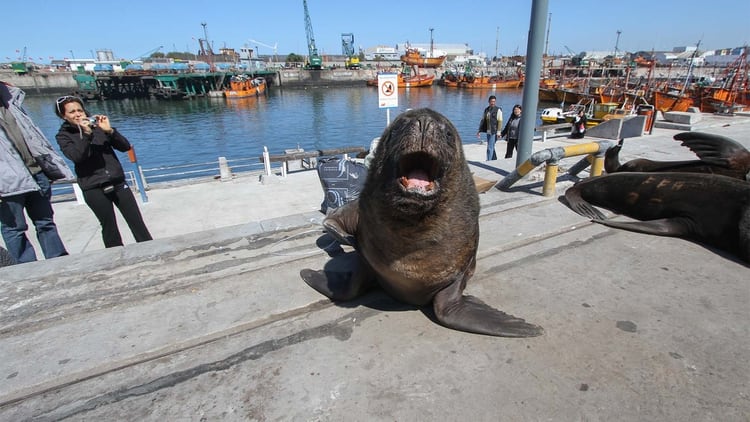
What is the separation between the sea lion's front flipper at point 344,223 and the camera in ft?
11.4

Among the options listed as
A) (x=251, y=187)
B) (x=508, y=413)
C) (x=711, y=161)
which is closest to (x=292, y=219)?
(x=508, y=413)

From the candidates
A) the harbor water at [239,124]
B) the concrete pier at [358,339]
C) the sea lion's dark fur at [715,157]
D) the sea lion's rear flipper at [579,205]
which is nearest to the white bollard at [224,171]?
the harbor water at [239,124]

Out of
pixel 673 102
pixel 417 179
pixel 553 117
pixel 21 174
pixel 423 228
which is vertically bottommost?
pixel 553 117

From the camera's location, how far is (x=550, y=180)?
200 inches

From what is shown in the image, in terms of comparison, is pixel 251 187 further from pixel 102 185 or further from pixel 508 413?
pixel 508 413

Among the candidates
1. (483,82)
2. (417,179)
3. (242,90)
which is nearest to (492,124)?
(417,179)

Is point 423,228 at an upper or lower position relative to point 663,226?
upper

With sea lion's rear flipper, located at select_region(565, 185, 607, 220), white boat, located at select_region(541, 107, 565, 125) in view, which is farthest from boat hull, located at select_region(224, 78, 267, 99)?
sea lion's rear flipper, located at select_region(565, 185, 607, 220)

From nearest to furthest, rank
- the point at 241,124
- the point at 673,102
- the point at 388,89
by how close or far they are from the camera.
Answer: the point at 388,89 → the point at 673,102 → the point at 241,124

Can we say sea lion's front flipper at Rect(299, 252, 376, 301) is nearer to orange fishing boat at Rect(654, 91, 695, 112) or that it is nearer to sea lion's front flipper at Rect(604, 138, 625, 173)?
sea lion's front flipper at Rect(604, 138, 625, 173)

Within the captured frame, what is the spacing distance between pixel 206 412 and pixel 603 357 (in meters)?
2.29

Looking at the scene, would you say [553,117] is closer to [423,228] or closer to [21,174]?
[423,228]

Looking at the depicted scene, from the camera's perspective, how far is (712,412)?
186cm

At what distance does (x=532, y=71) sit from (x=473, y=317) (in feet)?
16.7
